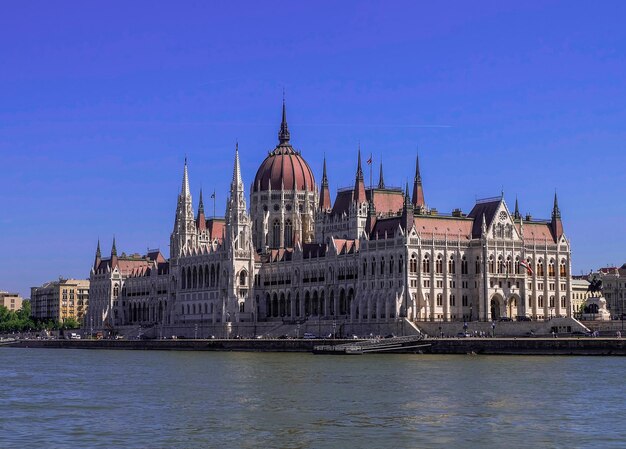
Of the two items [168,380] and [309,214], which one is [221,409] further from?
[309,214]

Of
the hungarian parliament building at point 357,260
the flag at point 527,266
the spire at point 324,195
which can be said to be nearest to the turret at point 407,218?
the hungarian parliament building at point 357,260

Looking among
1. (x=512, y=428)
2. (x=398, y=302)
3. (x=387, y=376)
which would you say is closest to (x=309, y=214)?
(x=398, y=302)

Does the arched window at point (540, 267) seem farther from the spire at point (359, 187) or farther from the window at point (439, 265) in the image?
the spire at point (359, 187)

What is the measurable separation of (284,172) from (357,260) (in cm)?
3765

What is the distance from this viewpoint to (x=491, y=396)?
68.6 metres

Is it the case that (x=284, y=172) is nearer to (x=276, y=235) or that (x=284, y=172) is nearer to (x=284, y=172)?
(x=284, y=172)

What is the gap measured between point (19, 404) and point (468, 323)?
77587 millimetres

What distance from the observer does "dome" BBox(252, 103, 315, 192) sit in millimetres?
190750

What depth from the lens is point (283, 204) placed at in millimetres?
189875

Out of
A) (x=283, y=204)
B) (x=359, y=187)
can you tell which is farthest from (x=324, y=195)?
(x=359, y=187)

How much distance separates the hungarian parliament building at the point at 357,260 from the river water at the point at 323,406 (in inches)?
1830

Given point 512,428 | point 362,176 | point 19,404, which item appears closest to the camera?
point 512,428

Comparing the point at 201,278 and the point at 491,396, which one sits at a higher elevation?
the point at 201,278

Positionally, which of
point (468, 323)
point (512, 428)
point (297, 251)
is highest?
point (297, 251)
